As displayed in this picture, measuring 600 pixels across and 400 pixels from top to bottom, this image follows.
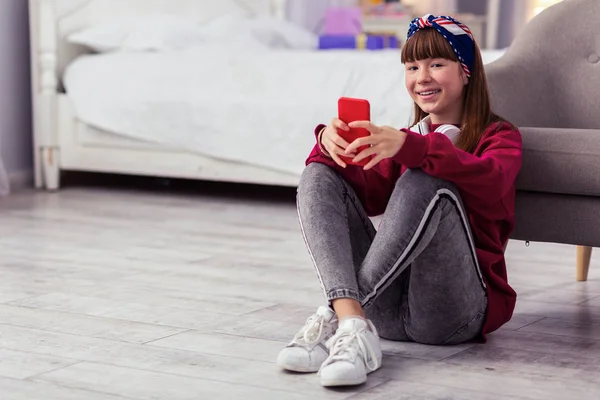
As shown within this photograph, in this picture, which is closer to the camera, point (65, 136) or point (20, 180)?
point (65, 136)

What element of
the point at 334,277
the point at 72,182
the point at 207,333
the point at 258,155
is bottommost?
the point at 72,182

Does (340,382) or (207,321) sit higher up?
(340,382)

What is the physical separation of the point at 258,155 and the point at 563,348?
208cm

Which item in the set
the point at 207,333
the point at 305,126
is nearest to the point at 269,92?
the point at 305,126

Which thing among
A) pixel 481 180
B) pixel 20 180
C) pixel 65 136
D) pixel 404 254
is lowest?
pixel 20 180

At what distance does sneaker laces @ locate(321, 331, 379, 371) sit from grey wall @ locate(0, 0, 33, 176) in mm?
2878

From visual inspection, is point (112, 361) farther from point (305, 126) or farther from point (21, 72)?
point (21, 72)

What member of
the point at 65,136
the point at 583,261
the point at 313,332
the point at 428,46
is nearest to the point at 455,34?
the point at 428,46

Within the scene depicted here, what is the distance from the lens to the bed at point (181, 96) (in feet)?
11.8

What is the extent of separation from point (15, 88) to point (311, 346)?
9.52ft

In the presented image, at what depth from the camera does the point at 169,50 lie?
13.1 feet

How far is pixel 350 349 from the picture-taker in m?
1.47

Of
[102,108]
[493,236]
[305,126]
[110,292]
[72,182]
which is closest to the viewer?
[493,236]

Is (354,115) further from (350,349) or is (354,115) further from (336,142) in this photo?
(350,349)
